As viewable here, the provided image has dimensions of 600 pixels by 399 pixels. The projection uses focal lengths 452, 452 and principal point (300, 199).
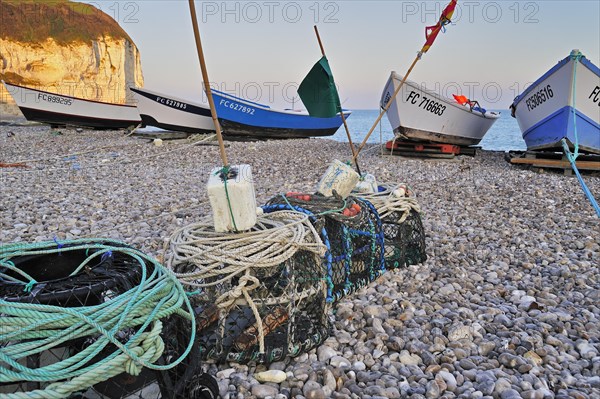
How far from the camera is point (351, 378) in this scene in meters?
2.27

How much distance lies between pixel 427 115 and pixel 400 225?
8836 mm

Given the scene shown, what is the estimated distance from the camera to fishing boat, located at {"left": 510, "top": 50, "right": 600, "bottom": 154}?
921cm

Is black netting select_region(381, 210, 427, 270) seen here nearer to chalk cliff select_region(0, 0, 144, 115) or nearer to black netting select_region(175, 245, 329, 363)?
black netting select_region(175, 245, 329, 363)

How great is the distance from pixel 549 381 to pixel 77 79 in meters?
48.9

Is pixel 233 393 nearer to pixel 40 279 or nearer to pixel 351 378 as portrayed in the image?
pixel 351 378

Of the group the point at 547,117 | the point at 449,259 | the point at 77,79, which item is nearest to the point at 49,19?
the point at 77,79

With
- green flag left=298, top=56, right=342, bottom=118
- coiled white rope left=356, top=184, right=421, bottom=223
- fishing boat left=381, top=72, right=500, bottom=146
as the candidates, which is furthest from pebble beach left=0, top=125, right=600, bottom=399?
fishing boat left=381, top=72, right=500, bottom=146

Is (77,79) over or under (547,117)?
over

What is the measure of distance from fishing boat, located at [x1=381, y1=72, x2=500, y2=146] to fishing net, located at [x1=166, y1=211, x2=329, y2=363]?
9524 millimetres

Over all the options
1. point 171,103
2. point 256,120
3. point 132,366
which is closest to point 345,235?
point 132,366

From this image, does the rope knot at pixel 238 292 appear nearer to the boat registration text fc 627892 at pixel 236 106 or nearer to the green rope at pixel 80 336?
the green rope at pixel 80 336

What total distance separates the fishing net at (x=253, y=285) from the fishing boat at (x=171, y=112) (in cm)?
1444

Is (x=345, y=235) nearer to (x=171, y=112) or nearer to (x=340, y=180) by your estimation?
(x=340, y=180)

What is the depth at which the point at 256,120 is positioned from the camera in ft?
55.5
